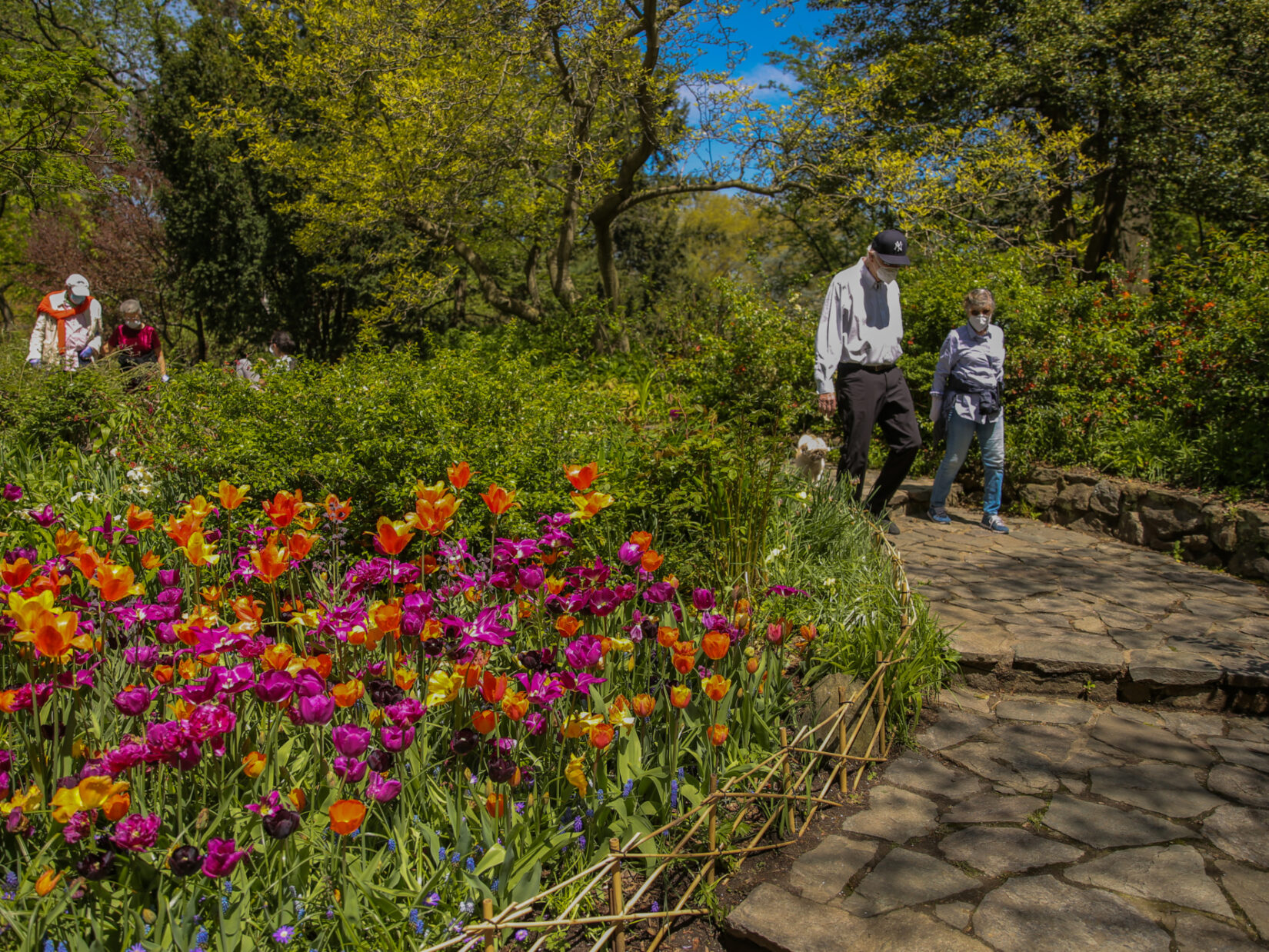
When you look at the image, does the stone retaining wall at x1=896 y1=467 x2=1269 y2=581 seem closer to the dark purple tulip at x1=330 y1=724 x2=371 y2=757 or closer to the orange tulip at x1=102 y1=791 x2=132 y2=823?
the dark purple tulip at x1=330 y1=724 x2=371 y2=757

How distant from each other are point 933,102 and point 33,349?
1327 centimetres

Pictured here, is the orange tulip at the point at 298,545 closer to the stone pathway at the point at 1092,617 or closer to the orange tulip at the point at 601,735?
the orange tulip at the point at 601,735

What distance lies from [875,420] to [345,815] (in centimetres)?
415

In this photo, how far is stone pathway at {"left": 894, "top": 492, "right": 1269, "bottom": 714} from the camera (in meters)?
3.44

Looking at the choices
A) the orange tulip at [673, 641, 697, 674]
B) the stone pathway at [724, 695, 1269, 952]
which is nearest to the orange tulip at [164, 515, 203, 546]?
the orange tulip at [673, 641, 697, 674]

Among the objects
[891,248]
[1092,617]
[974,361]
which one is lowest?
[1092,617]

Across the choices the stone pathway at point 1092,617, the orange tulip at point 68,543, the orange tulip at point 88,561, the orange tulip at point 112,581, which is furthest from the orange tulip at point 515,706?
the stone pathway at point 1092,617

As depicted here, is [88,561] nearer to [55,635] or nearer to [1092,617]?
[55,635]

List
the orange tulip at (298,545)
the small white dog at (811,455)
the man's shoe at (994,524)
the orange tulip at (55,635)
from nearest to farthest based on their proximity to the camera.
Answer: the orange tulip at (55,635)
the orange tulip at (298,545)
the small white dog at (811,455)
the man's shoe at (994,524)

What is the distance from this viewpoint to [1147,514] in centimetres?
576

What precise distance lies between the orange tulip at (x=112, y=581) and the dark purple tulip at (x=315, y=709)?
0.52 metres

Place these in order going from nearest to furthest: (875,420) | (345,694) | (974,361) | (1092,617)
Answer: (345,694) < (1092,617) < (875,420) < (974,361)

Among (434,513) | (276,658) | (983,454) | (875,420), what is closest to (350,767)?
(276,658)

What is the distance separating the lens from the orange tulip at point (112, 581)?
1.82m
